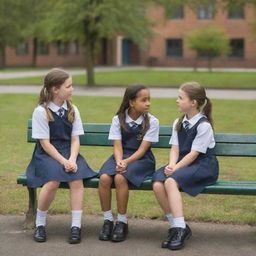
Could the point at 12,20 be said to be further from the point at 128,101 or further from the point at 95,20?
the point at 128,101

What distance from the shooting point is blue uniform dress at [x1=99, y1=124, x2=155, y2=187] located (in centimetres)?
511

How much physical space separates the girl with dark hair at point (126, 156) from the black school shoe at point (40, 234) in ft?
1.59

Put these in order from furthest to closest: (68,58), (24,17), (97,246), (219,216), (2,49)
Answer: (68,58) → (2,49) → (24,17) → (219,216) → (97,246)

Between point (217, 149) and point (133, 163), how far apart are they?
812 mm

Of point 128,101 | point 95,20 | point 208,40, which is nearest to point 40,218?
point 128,101

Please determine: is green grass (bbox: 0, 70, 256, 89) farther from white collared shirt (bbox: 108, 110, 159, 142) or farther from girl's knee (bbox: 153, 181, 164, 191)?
Result: girl's knee (bbox: 153, 181, 164, 191)

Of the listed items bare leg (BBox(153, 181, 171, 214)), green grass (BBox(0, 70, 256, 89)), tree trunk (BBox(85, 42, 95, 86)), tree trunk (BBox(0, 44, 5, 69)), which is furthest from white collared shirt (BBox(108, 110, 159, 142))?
Result: tree trunk (BBox(0, 44, 5, 69))

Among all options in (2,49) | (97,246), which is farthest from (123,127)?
(2,49)

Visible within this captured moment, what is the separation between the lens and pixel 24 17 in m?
44.3

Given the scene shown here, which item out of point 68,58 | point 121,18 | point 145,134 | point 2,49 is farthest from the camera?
point 68,58

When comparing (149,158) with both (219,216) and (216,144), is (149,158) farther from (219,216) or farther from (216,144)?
(219,216)

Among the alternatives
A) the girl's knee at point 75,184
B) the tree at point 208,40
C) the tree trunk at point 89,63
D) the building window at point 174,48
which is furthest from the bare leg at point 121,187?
the building window at point 174,48

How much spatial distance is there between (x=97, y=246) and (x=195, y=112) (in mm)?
1416

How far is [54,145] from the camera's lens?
539cm
